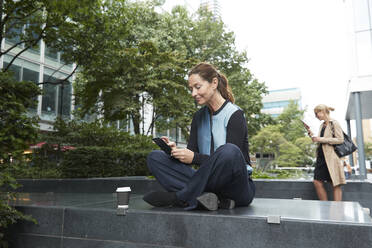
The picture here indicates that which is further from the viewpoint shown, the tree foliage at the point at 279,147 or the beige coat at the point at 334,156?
the tree foliage at the point at 279,147

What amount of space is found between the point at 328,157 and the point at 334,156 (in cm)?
10

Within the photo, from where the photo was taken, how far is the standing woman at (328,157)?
4.93m

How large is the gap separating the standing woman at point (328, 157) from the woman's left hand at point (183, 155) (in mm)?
3063

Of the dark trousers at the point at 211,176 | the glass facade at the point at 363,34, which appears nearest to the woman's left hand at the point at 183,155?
the dark trousers at the point at 211,176

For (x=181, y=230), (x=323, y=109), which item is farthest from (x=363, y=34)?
(x=181, y=230)

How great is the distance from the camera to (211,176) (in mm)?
2430

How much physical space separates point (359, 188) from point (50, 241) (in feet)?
18.6

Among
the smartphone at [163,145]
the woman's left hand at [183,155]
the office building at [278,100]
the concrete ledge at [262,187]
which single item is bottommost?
the concrete ledge at [262,187]

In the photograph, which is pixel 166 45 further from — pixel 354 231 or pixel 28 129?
pixel 354 231

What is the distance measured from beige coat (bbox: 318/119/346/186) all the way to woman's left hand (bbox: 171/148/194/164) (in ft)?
10.5

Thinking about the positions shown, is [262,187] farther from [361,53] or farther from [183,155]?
[361,53]

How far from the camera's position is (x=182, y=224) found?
243cm

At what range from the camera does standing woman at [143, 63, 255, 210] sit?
242 cm

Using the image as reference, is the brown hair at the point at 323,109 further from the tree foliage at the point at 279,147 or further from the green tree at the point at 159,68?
the tree foliage at the point at 279,147
